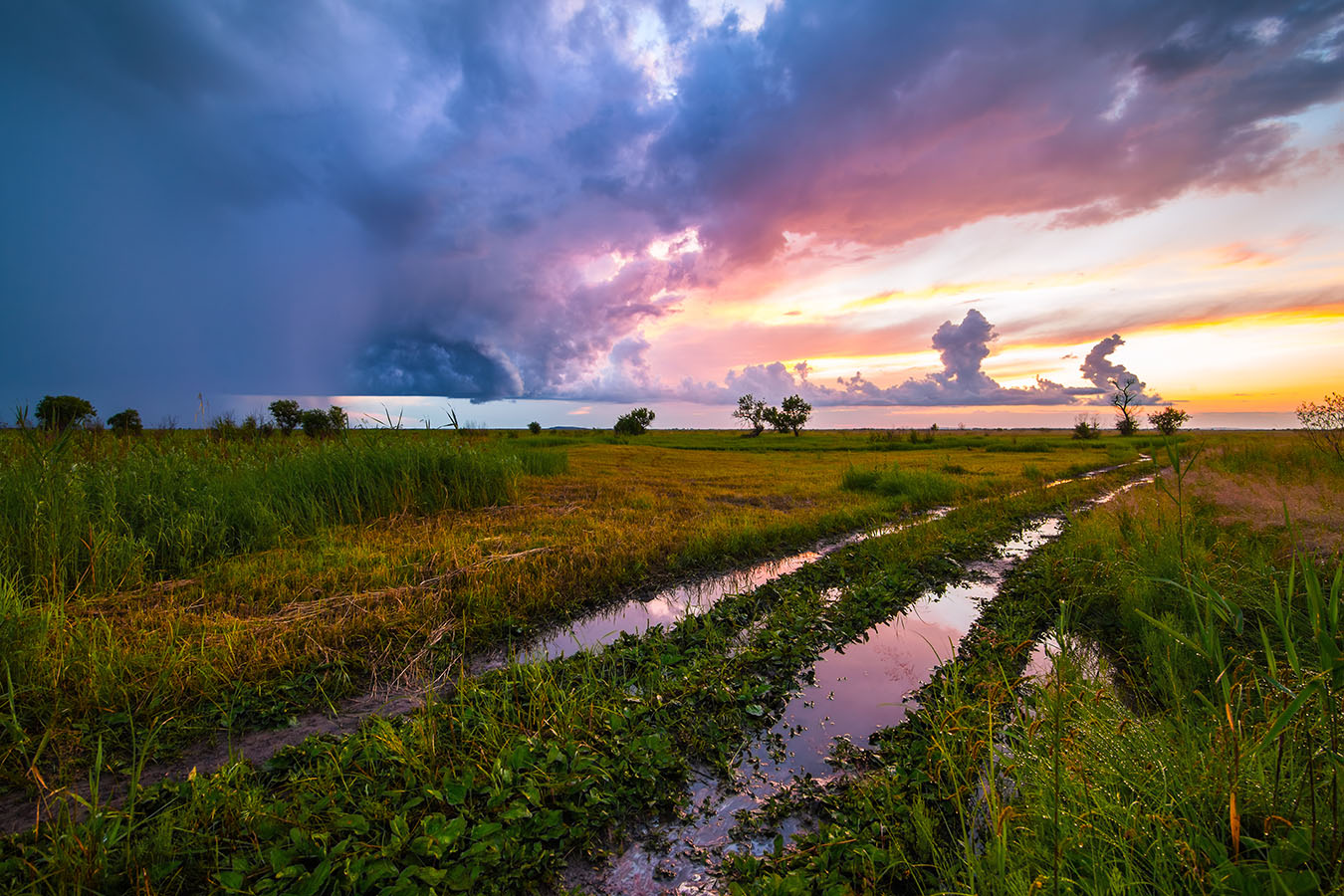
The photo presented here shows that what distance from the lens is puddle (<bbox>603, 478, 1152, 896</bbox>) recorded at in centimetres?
261

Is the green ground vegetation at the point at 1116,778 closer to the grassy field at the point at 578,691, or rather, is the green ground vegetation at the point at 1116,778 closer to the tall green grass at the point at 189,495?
the grassy field at the point at 578,691

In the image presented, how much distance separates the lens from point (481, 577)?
6.14m

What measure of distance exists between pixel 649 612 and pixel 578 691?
6.87ft

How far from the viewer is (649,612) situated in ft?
19.4

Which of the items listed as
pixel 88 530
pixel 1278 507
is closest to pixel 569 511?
pixel 88 530

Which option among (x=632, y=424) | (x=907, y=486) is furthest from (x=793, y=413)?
(x=907, y=486)

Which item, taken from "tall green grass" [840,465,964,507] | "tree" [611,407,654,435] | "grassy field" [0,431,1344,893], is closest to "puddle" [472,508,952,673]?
"grassy field" [0,431,1344,893]

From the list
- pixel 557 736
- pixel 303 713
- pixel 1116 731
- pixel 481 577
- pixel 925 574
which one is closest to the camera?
pixel 1116 731

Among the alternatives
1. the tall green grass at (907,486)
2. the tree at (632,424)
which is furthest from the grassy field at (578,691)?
the tree at (632,424)

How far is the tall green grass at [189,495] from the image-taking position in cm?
546

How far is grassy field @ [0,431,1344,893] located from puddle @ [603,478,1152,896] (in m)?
0.17

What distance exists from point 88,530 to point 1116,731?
9.48 meters

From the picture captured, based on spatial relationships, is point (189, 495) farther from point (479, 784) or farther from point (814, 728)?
point (814, 728)

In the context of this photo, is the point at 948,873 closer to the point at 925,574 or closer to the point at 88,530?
the point at 925,574
